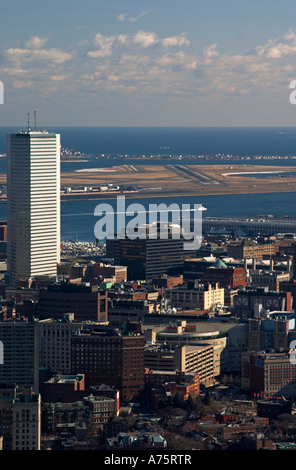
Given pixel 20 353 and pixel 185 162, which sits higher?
pixel 185 162

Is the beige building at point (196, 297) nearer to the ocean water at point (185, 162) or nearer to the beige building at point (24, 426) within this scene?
the beige building at point (24, 426)

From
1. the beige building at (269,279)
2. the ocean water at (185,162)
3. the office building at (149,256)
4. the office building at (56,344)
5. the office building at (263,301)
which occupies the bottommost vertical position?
the office building at (56,344)

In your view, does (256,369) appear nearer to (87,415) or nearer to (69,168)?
(87,415)

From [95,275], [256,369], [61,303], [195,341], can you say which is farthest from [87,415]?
[95,275]

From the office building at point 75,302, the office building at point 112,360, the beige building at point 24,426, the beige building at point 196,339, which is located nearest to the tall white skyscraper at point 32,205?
the office building at point 75,302

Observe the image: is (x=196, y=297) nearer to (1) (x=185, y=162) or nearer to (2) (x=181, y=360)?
(2) (x=181, y=360)

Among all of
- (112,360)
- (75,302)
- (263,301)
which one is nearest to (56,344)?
(112,360)

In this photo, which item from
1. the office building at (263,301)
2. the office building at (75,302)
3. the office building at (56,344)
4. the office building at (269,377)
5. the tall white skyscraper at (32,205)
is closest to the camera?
the office building at (269,377)
